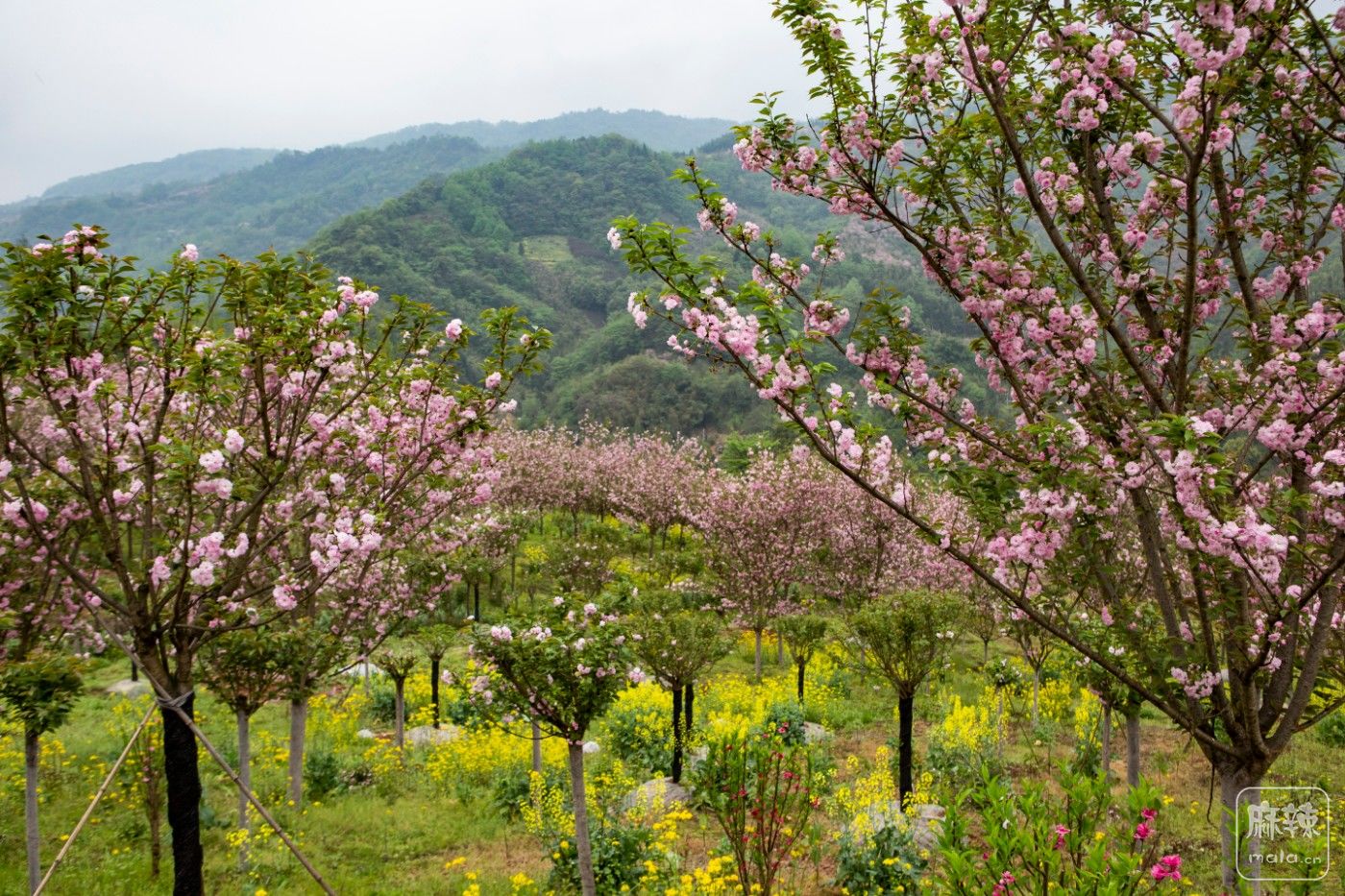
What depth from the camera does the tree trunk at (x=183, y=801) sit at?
19.5 feet

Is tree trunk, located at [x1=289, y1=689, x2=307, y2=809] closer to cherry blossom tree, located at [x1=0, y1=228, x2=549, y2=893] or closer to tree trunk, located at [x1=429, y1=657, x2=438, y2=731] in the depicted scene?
cherry blossom tree, located at [x1=0, y1=228, x2=549, y2=893]

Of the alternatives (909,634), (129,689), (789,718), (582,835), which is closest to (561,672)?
(582,835)

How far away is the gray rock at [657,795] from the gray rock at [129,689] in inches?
517

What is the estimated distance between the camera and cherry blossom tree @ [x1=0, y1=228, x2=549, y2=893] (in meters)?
5.07

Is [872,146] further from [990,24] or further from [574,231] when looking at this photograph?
[574,231]

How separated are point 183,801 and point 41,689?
9.16 ft

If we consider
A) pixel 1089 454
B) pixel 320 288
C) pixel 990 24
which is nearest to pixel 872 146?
pixel 990 24

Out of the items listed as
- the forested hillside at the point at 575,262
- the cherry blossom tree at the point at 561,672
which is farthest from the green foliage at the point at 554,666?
the forested hillside at the point at 575,262

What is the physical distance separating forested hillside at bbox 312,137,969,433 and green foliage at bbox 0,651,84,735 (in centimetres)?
5733

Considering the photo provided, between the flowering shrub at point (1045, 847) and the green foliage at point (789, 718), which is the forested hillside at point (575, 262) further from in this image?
the flowering shrub at point (1045, 847)

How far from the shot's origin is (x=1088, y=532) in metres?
4.21

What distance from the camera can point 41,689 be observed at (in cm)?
743

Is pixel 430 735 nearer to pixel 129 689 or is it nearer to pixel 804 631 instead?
pixel 804 631

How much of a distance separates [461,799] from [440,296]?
83549 millimetres
